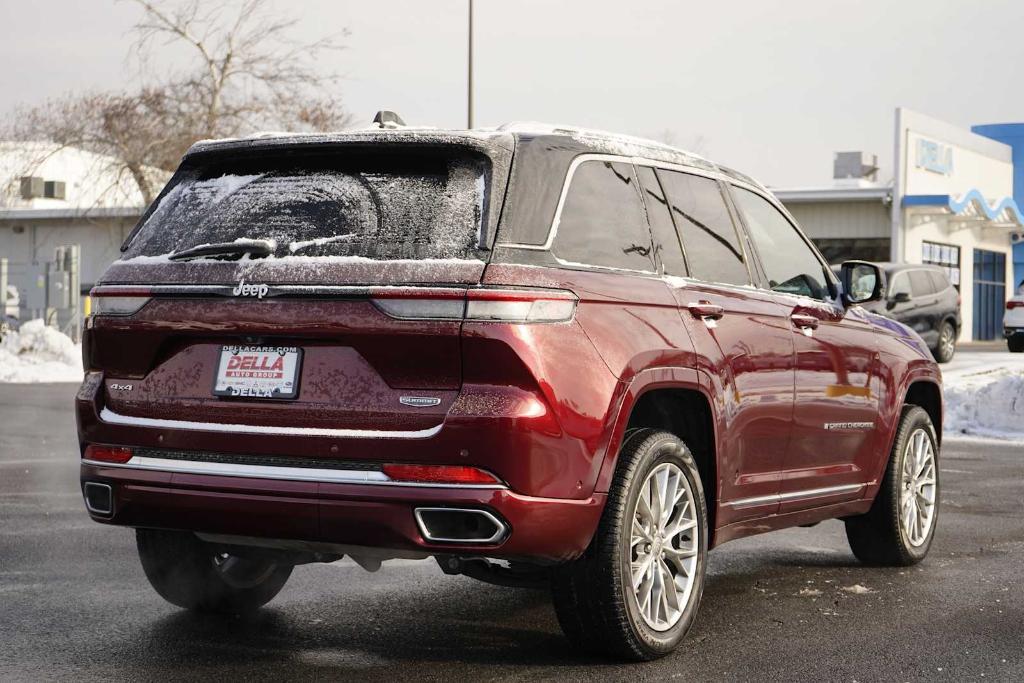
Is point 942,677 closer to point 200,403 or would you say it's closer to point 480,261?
point 480,261

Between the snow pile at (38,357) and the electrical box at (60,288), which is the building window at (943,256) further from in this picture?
the snow pile at (38,357)

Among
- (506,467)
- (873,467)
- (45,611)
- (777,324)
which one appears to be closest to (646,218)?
(777,324)

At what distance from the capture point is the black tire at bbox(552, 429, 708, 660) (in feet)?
15.7

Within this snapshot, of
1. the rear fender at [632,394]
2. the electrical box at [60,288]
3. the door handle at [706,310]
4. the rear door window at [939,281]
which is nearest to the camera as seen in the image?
the rear fender at [632,394]

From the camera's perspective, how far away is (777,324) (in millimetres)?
5945

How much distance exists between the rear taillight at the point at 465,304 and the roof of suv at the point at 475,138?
1.88 feet

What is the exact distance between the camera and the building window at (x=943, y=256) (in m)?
46.5

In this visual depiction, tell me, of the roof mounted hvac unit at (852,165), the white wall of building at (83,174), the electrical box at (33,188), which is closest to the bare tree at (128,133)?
the white wall of building at (83,174)

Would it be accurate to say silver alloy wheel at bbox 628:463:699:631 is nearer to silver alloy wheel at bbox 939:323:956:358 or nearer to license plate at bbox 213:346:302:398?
license plate at bbox 213:346:302:398

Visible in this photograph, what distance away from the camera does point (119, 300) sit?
4977 millimetres

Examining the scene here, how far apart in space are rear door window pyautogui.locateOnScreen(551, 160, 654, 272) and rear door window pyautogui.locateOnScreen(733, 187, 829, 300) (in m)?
0.97

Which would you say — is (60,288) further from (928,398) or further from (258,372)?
(258,372)

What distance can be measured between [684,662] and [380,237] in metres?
1.84

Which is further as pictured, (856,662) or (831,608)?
(831,608)
